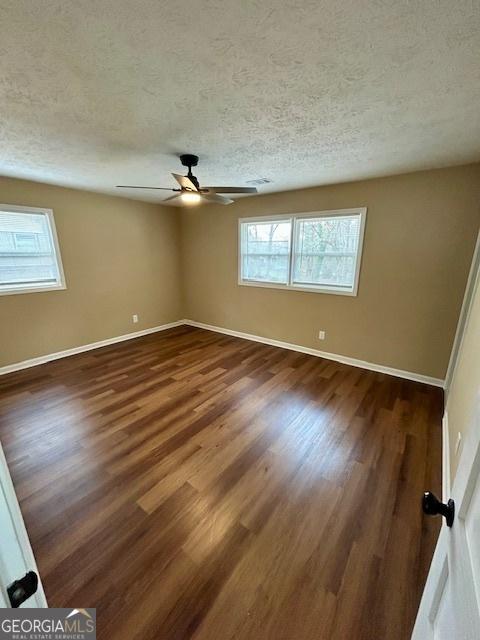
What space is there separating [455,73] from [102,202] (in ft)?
14.0

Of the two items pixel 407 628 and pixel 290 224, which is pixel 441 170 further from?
pixel 407 628

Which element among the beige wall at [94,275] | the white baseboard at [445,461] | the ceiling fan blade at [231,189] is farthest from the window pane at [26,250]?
the white baseboard at [445,461]

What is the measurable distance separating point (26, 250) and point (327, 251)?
4125mm

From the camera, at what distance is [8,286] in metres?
3.33

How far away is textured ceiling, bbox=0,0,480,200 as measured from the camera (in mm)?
1018

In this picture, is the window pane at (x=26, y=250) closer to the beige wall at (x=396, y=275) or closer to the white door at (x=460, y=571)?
the beige wall at (x=396, y=275)

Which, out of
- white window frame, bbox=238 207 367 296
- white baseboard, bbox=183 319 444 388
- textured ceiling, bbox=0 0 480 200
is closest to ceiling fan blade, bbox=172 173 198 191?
textured ceiling, bbox=0 0 480 200

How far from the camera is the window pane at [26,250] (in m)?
3.27

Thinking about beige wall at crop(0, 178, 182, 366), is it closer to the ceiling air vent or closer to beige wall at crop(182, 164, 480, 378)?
beige wall at crop(182, 164, 480, 378)

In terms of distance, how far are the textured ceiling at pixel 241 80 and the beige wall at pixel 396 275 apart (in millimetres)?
462

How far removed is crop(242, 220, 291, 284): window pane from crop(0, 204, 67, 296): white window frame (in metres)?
2.80

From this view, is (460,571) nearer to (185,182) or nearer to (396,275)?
(185,182)


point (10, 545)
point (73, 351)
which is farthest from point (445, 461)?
point (73, 351)

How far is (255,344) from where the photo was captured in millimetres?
4488
